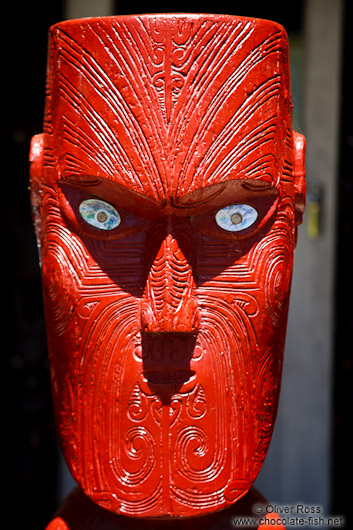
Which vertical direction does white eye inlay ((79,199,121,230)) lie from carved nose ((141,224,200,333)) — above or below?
above

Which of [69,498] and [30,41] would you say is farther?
[30,41]

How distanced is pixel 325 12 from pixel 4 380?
2090mm

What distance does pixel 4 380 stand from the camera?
2.82 metres

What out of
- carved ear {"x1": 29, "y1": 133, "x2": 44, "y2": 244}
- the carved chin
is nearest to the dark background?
carved ear {"x1": 29, "y1": 133, "x2": 44, "y2": 244}

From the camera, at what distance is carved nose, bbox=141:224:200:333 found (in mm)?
1420

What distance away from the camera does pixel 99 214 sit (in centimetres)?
150

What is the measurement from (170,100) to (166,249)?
320 millimetres

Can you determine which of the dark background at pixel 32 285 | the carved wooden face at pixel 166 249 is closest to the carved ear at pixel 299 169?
the carved wooden face at pixel 166 249

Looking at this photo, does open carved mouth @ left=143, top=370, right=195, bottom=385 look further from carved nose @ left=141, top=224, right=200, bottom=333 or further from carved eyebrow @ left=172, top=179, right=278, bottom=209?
carved eyebrow @ left=172, top=179, right=278, bottom=209

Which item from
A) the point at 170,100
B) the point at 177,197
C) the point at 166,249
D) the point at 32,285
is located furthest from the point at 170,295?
the point at 32,285

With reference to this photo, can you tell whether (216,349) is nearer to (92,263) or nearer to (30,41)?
(92,263)

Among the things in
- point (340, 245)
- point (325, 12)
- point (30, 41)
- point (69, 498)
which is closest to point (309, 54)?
point (325, 12)

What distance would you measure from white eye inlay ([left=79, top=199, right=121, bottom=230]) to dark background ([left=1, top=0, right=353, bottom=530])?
1303mm

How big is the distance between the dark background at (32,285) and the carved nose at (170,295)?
144 cm
